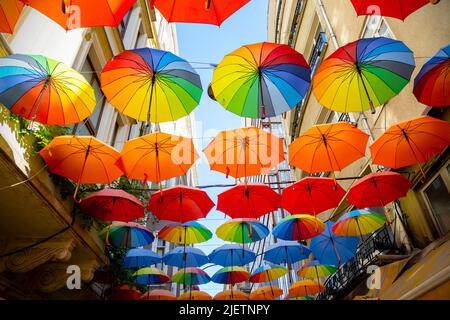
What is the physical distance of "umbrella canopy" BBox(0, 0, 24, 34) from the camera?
4000 millimetres

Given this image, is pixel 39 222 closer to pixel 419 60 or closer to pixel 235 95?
pixel 235 95

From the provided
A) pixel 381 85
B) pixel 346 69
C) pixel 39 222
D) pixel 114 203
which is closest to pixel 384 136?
pixel 381 85

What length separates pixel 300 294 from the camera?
41.0 feet

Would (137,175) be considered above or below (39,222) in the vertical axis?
above

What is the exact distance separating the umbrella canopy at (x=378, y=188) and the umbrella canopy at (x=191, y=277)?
22.6ft

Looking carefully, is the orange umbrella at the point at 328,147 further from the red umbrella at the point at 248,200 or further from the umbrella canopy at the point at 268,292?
the umbrella canopy at the point at 268,292

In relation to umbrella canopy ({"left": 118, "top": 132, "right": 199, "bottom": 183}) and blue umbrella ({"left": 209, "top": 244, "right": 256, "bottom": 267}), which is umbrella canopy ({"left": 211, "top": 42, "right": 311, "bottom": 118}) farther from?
blue umbrella ({"left": 209, "top": 244, "right": 256, "bottom": 267})

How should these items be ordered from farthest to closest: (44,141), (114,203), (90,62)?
1. (90,62)
2. (114,203)
3. (44,141)

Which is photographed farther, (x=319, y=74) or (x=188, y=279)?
(x=188, y=279)

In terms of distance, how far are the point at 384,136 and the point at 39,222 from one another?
23.3 feet

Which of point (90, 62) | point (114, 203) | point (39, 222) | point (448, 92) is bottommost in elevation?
point (39, 222)

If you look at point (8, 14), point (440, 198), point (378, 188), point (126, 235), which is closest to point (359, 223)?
point (378, 188)

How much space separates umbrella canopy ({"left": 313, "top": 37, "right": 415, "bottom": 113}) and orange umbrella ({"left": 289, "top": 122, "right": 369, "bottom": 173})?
57 cm

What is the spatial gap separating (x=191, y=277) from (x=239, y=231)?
12.4ft
